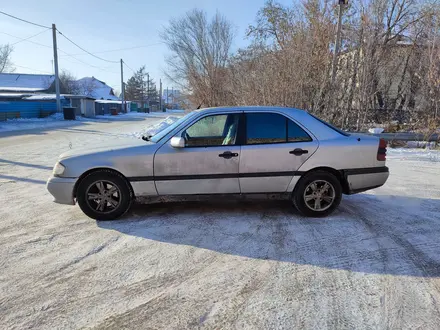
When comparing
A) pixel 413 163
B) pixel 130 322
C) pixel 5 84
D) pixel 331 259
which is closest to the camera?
pixel 130 322

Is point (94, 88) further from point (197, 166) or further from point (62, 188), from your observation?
point (197, 166)

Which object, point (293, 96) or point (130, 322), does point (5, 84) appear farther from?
point (130, 322)

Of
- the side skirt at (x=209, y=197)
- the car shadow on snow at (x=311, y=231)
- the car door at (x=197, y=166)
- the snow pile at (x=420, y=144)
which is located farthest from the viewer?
the snow pile at (x=420, y=144)

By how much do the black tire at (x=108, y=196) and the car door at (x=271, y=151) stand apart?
1.65 m

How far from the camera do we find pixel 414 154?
32.4 ft

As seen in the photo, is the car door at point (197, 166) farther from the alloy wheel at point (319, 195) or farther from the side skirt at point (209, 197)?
the alloy wheel at point (319, 195)

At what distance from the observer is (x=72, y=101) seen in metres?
38.2

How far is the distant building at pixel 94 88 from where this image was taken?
72562 millimetres

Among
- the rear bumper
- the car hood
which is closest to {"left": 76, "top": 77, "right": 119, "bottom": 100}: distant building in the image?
the car hood

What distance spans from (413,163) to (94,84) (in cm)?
8018

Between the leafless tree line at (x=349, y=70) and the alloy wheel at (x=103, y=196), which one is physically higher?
the leafless tree line at (x=349, y=70)

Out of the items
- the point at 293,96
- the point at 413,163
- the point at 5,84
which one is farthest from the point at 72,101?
the point at 413,163

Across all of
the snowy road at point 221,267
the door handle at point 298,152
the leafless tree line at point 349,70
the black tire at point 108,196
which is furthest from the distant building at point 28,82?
the door handle at point 298,152

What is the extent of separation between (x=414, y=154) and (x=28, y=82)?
181 feet
